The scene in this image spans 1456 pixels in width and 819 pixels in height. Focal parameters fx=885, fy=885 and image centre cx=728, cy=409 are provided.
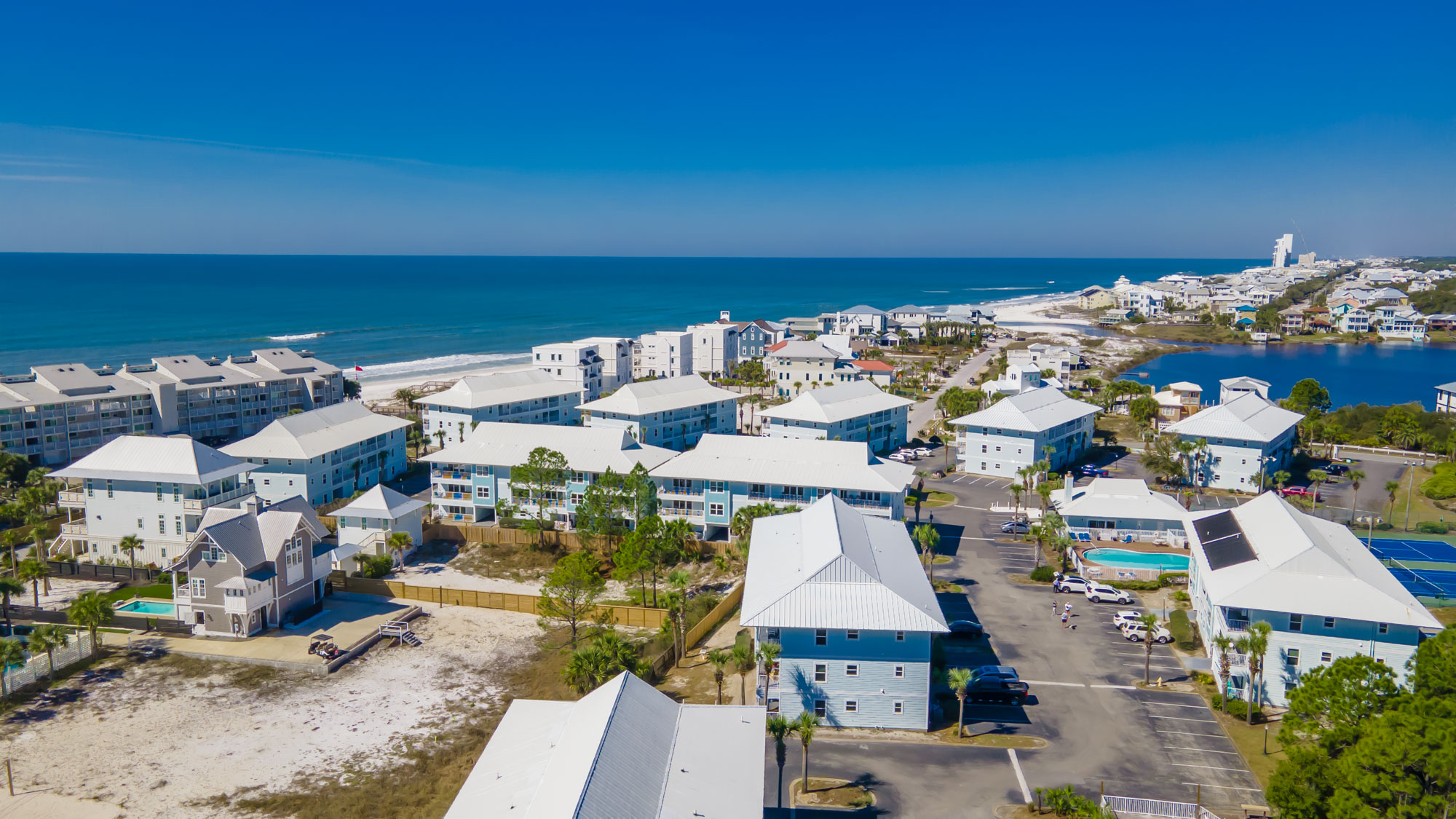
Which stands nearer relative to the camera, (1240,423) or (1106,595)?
(1106,595)

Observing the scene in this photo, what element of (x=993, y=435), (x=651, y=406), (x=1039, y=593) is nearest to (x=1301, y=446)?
(x=993, y=435)

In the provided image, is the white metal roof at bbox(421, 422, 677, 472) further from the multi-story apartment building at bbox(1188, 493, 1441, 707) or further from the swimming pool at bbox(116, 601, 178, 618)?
the multi-story apartment building at bbox(1188, 493, 1441, 707)

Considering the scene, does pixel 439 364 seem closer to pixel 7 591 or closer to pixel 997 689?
pixel 7 591

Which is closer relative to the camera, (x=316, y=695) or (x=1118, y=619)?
(x=316, y=695)

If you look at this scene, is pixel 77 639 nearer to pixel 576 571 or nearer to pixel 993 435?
pixel 576 571

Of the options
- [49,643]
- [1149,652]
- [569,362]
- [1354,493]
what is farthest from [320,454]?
[1354,493]

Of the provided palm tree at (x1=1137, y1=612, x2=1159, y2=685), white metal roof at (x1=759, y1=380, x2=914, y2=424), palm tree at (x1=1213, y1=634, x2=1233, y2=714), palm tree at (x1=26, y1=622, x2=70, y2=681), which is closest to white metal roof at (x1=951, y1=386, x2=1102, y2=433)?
white metal roof at (x1=759, y1=380, x2=914, y2=424)
